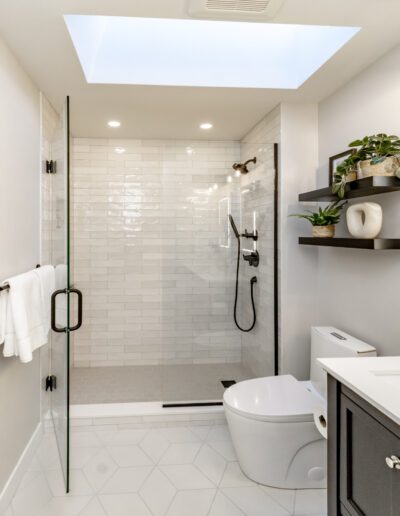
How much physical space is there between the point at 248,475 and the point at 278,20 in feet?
7.73

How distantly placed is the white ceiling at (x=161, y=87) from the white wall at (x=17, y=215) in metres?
0.20

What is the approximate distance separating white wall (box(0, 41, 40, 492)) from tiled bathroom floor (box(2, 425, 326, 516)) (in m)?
0.22

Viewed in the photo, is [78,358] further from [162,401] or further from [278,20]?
[278,20]

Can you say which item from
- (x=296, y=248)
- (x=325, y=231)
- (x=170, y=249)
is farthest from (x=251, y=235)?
(x=325, y=231)

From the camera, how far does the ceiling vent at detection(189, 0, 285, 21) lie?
5.32 ft

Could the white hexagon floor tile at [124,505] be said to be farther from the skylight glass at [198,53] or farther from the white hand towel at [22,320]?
the skylight glass at [198,53]

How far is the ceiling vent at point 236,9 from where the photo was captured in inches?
63.9

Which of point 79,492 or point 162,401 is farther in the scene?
point 162,401

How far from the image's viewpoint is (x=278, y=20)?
5.88ft

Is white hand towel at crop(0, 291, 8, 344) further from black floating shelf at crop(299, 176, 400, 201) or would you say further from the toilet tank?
black floating shelf at crop(299, 176, 400, 201)

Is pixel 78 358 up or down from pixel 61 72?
down

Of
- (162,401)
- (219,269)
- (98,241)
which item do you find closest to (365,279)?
(219,269)

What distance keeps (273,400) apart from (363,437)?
3.15 ft

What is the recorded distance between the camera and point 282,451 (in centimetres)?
210
